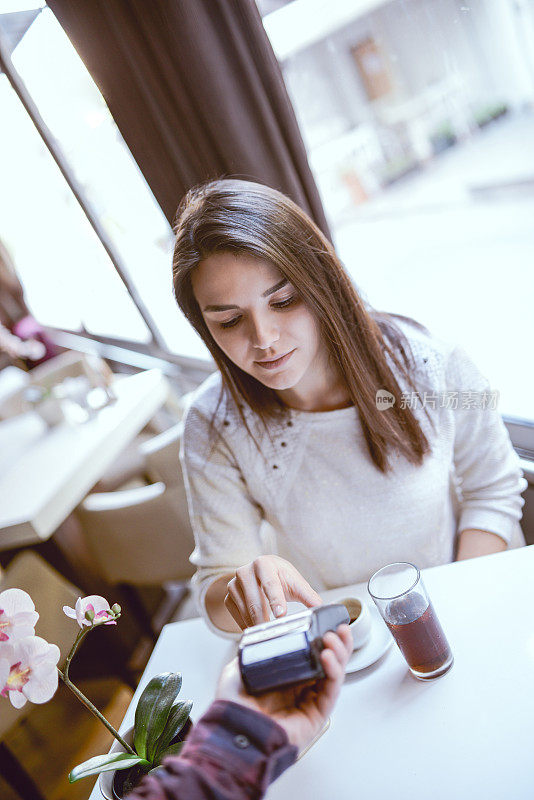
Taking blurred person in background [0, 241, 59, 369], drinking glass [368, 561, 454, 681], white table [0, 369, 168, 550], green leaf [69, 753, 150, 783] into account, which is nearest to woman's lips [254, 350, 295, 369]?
drinking glass [368, 561, 454, 681]

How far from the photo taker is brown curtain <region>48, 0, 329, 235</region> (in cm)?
158

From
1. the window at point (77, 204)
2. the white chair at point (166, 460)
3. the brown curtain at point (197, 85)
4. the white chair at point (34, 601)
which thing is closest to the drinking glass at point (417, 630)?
the white chair at point (34, 601)

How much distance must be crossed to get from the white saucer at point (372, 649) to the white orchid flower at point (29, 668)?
46cm

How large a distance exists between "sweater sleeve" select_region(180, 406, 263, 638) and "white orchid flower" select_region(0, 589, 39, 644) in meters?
0.59

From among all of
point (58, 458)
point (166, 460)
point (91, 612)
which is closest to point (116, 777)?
point (91, 612)

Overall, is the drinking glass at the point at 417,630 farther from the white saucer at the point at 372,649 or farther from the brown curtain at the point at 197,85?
the brown curtain at the point at 197,85

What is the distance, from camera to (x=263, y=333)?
121 cm

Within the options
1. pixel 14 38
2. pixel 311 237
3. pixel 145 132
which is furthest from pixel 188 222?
pixel 14 38

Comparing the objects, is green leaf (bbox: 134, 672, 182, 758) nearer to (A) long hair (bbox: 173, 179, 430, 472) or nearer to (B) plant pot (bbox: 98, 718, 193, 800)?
(B) plant pot (bbox: 98, 718, 193, 800)

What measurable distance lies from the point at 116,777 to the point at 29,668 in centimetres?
25

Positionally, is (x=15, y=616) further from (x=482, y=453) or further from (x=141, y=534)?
(x=141, y=534)

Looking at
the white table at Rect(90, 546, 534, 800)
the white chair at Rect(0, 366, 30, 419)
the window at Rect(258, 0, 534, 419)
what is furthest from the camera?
the white chair at Rect(0, 366, 30, 419)

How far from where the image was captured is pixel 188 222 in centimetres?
126

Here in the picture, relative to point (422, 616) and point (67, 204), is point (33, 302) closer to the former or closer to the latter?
point (67, 204)
